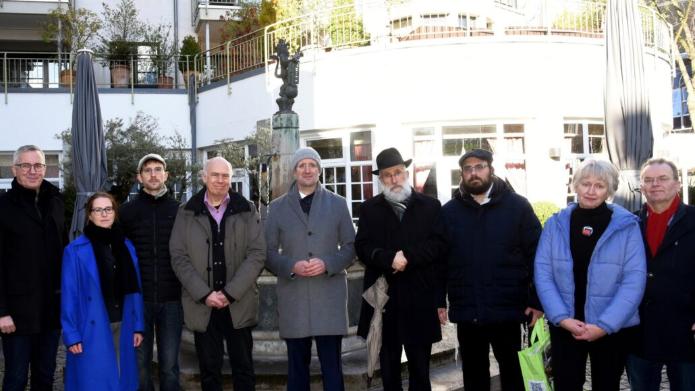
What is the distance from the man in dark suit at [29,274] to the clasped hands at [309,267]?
1663 mm

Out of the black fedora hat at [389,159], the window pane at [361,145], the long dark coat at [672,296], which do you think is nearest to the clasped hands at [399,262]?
the black fedora hat at [389,159]

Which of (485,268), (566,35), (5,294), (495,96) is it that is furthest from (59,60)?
(485,268)

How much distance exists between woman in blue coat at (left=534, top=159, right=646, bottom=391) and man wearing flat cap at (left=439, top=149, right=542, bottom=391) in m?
0.26

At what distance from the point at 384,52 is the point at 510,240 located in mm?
11424

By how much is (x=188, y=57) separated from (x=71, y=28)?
343cm

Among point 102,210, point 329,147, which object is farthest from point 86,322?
point 329,147

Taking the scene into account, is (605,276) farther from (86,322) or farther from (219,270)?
(86,322)

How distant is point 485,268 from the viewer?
4324 millimetres

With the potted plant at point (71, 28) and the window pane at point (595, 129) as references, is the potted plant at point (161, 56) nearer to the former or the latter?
the potted plant at point (71, 28)

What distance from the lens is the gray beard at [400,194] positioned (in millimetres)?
4613

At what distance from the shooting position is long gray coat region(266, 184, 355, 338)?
464cm

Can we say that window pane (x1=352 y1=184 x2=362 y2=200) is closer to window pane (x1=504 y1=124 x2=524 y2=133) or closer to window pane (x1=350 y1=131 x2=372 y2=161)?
window pane (x1=350 y1=131 x2=372 y2=161)

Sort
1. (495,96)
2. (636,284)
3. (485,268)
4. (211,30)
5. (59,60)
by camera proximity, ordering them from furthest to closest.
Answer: (211,30)
(59,60)
(495,96)
(485,268)
(636,284)

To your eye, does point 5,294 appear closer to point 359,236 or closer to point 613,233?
point 359,236
